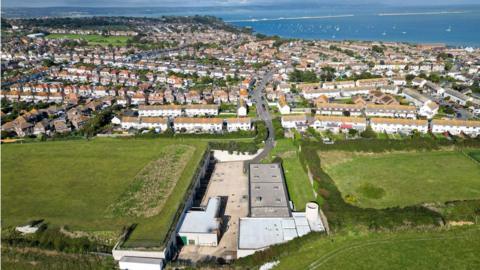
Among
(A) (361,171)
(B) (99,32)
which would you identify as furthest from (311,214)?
(B) (99,32)

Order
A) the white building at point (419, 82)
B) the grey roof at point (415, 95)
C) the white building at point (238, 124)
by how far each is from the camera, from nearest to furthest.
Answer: the white building at point (238, 124), the grey roof at point (415, 95), the white building at point (419, 82)

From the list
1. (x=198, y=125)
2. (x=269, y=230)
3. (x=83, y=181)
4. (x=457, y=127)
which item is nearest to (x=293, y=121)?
(x=198, y=125)

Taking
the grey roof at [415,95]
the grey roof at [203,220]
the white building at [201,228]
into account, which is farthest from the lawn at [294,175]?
the grey roof at [415,95]

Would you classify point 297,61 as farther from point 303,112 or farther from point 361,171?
point 361,171

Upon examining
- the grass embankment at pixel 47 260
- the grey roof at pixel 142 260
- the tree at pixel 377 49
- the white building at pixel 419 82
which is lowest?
the grass embankment at pixel 47 260

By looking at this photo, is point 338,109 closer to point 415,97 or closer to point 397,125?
point 397,125

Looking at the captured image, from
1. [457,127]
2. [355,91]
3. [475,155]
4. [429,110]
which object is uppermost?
[355,91]

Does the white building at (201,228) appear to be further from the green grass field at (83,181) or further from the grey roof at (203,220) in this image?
the green grass field at (83,181)
